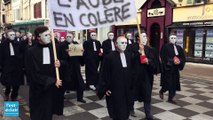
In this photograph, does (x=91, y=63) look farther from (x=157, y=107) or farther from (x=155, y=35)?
(x=155, y=35)

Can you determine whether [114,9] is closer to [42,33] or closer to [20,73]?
[42,33]

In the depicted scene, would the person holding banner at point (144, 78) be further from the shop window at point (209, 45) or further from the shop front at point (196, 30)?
the shop window at point (209, 45)

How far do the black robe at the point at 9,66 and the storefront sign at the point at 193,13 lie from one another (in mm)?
11332

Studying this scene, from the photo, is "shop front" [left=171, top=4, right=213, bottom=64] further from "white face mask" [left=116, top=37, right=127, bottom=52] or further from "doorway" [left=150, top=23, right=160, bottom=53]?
"white face mask" [left=116, top=37, right=127, bottom=52]

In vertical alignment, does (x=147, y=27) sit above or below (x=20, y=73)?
above

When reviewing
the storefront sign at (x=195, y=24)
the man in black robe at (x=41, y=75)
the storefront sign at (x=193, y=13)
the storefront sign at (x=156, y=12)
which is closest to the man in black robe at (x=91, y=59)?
the man in black robe at (x=41, y=75)

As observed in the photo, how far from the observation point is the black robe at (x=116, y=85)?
4.30 meters

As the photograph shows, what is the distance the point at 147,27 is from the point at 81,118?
14376 millimetres

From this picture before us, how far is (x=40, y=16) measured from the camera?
3434cm

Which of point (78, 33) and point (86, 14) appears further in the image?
point (78, 33)

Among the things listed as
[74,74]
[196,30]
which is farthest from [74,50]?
[196,30]

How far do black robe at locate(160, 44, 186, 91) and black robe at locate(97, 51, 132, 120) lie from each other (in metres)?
2.48

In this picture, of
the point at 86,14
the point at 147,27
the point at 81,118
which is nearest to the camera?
the point at 86,14

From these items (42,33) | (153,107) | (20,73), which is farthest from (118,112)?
(20,73)
